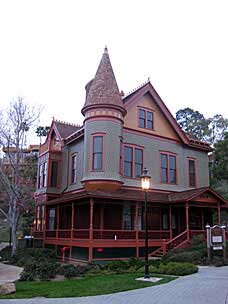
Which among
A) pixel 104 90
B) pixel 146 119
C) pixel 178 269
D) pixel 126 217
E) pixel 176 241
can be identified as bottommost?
pixel 178 269

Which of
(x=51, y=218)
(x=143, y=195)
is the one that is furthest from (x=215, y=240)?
(x=51, y=218)

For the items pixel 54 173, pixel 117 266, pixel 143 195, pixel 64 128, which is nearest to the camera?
pixel 117 266

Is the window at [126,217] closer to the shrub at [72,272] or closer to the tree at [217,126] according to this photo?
the shrub at [72,272]

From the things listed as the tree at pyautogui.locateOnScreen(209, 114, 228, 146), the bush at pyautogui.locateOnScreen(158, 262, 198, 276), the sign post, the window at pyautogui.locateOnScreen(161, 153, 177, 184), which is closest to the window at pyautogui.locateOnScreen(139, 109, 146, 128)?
the window at pyautogui.locateOnScreen(161, 153, 177, 184)

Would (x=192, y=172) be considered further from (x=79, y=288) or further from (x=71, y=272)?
(x=79, y=288)

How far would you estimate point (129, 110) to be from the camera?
2545 cm

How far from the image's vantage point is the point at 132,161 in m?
24.6

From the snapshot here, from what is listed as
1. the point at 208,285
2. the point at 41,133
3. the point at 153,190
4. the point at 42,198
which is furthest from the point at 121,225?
the point at 41,133

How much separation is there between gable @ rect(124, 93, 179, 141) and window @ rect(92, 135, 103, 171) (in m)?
3.06

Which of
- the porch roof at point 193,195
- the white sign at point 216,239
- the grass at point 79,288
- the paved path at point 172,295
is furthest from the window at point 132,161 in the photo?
the paved path at point 172,295

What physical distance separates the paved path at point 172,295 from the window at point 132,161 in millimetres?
12717

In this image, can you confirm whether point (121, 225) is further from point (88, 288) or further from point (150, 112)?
point (88, 288)

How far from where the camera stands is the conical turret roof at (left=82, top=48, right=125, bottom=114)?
22.9 m

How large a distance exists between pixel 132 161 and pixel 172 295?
1532 centimetres
